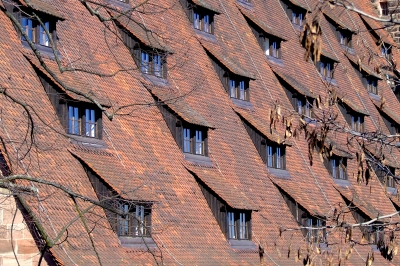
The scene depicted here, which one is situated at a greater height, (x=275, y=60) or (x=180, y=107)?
(x=275, y=60)

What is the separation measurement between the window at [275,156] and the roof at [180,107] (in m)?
3.40

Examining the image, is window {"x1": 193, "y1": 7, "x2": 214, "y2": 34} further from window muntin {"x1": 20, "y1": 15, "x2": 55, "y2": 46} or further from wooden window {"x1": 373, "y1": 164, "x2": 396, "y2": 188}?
window muntin {"x1": 20, "y1": 15, "x2": 55, "y2": 46}

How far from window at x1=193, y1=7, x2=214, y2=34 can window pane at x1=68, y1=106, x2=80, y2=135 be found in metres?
8.34

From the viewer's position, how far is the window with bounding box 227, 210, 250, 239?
953 inches

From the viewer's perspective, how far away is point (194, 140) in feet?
81.9

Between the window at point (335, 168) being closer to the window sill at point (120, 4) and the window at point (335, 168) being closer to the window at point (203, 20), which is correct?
the window at point (203, 20)

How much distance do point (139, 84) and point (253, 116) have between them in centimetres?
532

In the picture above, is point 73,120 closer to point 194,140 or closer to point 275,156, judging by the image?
point 194,140

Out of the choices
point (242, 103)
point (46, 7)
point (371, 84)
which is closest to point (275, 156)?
point (242, 103)

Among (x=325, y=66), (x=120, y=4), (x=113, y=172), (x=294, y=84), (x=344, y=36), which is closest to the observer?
(x=113, y=172)

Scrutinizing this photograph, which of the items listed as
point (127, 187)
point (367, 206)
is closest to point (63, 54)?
point (127, 187)

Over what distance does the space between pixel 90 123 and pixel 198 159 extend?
164 inches

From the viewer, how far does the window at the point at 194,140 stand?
80.9 ft

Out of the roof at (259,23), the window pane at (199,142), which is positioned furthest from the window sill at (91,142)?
the roof at (259,23)
